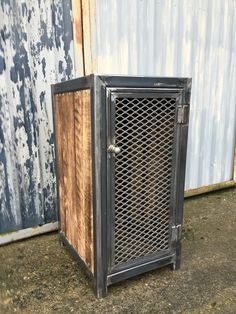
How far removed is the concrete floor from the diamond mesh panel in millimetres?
201

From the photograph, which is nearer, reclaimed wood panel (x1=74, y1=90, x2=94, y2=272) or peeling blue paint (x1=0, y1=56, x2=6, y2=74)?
reclaimed wood panel (x1=74, y1=90, x2=94, y2=272)

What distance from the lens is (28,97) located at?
2.05m

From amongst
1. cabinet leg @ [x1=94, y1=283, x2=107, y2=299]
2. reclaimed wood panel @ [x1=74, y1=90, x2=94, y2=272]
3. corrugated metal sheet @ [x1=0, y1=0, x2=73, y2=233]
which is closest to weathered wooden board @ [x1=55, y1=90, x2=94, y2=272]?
reclaimed wood panel @ [x1=74, y1=90, x2=94, y2=272]

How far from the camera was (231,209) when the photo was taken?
9.16ft

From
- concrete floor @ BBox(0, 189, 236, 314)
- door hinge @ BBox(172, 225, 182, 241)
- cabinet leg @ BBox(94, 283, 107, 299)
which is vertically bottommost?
concrete floor @ BBox(0, 189, 236, 314)

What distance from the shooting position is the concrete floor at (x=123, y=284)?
58.2 inches

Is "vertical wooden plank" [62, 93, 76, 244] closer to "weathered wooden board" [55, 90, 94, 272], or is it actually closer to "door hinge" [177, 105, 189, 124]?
"weathered wooden board" [55, 90, 94, 272]

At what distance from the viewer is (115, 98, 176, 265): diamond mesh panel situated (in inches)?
58.4

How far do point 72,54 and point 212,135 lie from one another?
1.75 m

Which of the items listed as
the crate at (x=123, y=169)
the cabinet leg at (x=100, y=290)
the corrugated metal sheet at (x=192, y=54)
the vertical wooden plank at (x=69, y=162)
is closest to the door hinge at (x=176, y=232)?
the crate at (x=123, y=169)

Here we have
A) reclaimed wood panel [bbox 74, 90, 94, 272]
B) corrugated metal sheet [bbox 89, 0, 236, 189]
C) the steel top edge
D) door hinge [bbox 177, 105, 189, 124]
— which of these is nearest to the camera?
the steel top edge

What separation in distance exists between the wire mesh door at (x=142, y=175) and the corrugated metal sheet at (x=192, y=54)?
0.98 m

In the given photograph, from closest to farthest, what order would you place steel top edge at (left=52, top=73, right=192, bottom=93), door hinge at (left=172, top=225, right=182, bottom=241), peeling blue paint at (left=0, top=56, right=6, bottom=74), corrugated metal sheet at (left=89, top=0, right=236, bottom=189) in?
steel top edge at (left=52, top=73, right=192, bottom=93)
door hinge at (left=172, top=225, right=182, bottom=241)
peeling blue paint at (left=0, top=56, right=6, bottom=74)
corrugated metal sheet at (left=89, top=0, right=236, bottom=189)

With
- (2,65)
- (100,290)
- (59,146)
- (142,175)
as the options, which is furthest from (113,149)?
(2,65)
